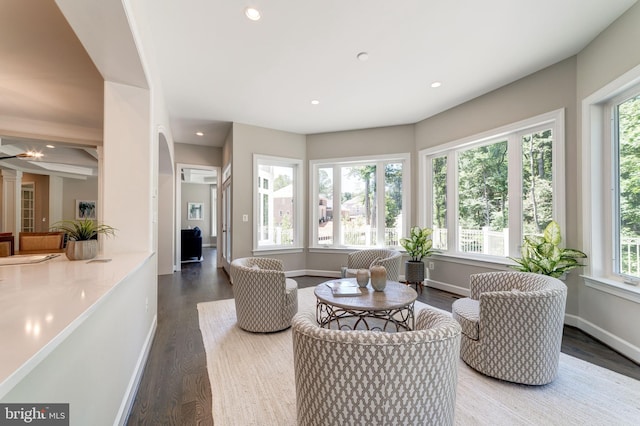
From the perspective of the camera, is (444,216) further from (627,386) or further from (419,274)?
(627,386)

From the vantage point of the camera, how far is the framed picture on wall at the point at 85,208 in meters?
9.12

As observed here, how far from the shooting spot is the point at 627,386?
2.00 metres

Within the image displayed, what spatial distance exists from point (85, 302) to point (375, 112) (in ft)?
14.6

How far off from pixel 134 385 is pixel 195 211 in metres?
9.68

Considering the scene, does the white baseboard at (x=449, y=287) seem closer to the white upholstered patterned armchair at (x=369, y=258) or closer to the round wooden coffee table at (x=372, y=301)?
the white upholstered patterned armchair at (x=369, y=258)

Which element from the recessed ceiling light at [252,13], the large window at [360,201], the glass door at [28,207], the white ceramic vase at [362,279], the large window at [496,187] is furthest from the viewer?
the glass door at [28,207]

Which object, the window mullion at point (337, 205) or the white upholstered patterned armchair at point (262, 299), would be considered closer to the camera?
the white upholstered patterned armchair at point (262, 299)

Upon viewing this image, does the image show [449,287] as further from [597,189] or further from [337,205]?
[337,205]

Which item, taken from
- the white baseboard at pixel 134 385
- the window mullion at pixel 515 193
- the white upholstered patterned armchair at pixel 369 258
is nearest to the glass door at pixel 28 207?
the white baseboard at pixel 134 385

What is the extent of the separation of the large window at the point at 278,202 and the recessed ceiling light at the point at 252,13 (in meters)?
2.98

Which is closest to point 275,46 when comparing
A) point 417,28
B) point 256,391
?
point 417,28

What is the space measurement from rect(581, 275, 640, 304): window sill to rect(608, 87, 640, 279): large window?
0.47ft

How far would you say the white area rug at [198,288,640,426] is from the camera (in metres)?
1.71

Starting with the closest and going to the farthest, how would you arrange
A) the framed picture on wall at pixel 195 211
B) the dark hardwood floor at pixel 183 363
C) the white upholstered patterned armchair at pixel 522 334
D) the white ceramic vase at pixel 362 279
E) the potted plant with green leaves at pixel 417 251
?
the dark hardwood floor at pixel 183 363 → the white upholstered patterned armchair at pixel 522 334 → the white ceramic vase at pixel 362 279 → the potted plant with green leaves at pixel 417 251 → the framed picture on wall at pixel 195 211
